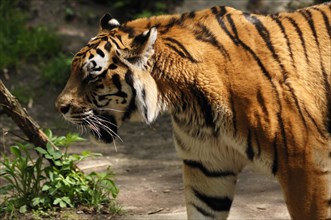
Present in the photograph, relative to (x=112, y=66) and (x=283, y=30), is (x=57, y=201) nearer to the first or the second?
(x=112, y=66)

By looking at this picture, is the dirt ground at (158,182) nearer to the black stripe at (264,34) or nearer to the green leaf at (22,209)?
the green leaf at (22,209)

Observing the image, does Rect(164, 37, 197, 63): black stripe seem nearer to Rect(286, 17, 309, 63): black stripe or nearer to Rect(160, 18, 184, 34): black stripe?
Rect(160, 18, 184, 34): black stripe

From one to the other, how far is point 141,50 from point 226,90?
1.46 feet

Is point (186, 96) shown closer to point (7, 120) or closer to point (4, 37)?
point (7, 120)

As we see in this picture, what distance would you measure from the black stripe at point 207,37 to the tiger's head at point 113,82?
265 millimetres

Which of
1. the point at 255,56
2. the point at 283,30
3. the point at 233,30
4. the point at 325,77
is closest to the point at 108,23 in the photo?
the point at 233,30

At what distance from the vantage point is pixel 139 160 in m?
5.89

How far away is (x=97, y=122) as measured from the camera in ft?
12.2

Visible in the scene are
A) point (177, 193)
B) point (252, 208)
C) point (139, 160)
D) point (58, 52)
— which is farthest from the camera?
point (58, 52)

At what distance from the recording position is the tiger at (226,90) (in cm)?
350

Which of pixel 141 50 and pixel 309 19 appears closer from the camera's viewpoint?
pixel 141 50

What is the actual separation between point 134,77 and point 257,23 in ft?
2.32

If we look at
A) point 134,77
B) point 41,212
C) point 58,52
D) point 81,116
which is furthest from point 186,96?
point 58,52

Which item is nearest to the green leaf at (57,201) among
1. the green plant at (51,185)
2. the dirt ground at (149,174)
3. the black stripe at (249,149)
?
the green plant at (51,185)
